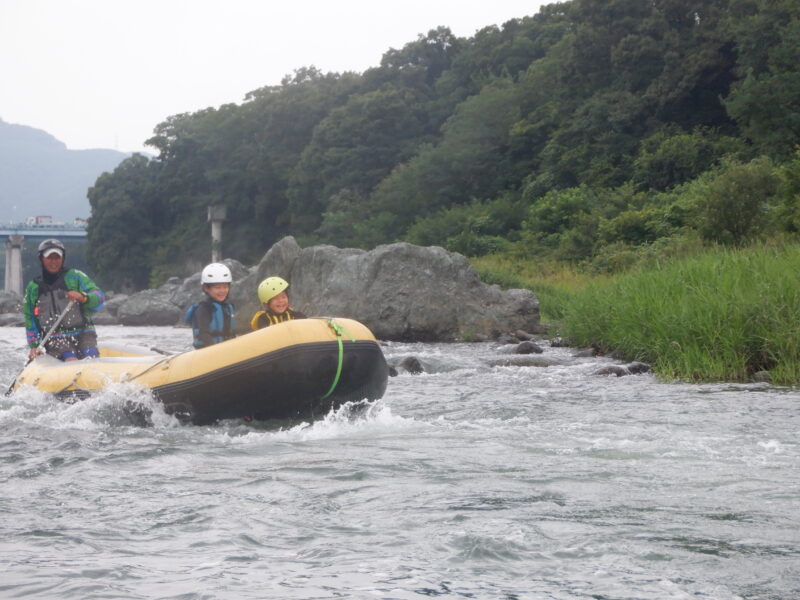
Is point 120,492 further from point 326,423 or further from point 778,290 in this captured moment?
point 778,290

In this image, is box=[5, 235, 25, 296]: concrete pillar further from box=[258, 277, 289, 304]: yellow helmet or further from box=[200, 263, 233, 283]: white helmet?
box=[258, 277, 289, 304]: yellow helmet

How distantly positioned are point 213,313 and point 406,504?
391 centimetres

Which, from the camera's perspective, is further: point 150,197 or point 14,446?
point 150,197

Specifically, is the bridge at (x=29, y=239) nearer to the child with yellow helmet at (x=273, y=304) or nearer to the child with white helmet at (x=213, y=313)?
the child with white helmet at (x=213, y=313)

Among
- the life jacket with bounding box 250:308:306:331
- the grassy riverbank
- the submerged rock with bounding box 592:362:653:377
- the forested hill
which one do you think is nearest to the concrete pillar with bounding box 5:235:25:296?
the forested hill

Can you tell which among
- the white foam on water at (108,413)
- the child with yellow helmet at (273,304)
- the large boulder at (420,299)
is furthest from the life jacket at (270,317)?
the large boulder at (420,299)

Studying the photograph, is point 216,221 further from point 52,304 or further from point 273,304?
point 273,304

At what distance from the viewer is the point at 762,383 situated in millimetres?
9672

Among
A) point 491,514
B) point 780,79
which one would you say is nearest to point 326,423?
point 491,514

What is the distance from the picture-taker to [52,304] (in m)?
9.30

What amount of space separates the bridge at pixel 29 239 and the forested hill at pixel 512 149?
27.5ft

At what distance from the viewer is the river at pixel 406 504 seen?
3824mm

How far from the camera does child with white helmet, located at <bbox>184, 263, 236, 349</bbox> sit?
8344 millimetres

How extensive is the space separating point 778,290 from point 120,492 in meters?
7.51
